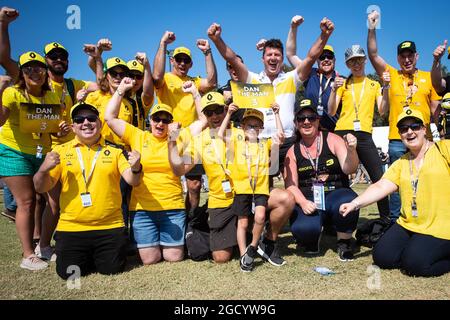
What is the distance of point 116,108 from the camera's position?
539cm

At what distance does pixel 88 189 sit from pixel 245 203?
2128 millimetres

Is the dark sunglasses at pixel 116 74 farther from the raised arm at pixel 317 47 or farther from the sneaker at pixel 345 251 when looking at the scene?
the sneaker at pixel 345 251

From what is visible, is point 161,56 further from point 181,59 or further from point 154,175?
point 154,175

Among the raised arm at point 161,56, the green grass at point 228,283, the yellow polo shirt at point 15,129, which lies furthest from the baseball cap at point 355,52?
the yellow polo shirt at point 15,129

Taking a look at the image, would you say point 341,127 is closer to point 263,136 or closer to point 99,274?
point 263,136

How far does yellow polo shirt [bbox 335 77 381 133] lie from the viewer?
21.0ft

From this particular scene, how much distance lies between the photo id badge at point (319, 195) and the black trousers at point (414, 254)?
1.02 meters

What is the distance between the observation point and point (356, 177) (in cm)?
1975

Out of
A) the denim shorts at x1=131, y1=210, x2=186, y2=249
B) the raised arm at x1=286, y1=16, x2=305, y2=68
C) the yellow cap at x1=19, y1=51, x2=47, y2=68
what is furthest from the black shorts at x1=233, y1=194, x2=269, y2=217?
the yellow cap at x1=19, y1=51, x2=47, y2=68

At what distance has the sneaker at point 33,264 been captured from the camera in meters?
5.01

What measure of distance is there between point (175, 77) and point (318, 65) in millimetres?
2653
